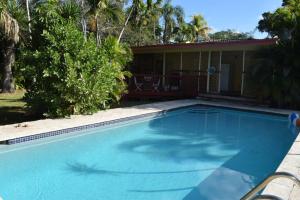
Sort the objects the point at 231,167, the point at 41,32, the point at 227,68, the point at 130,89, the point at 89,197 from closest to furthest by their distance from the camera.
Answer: the point at 89,197, the point at 231,167, the point at 41,32, the point at 130,89, the point at 227,68

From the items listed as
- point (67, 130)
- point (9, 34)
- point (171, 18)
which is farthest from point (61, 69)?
point (171, 18)

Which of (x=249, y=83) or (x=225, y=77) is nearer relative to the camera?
(x=249, y=83)

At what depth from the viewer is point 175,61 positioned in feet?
63.2

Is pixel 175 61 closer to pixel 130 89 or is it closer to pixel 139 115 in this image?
pixel 130 89

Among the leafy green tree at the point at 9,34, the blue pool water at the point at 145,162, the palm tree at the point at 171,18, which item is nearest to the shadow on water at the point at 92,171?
the blue pool water at the point at 145,162

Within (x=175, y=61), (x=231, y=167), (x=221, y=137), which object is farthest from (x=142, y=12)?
(x=231, y=167)

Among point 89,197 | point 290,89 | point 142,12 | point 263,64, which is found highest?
point 142,12

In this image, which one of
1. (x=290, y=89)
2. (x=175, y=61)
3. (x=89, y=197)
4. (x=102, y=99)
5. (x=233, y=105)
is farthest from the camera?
(x=175, y=61)

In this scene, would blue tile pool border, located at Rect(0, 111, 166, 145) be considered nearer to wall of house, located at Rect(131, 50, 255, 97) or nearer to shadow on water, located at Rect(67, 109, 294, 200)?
shadow on water, located at Rect(67, 109, 294, 200)

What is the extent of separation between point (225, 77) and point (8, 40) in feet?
38.2

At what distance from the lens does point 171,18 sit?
3506 centimetres

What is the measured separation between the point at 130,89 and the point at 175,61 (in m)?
4.34

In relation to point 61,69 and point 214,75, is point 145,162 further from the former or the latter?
point 214,75

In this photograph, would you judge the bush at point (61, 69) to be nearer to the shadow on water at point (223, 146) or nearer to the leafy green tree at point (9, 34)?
the shadow on water at point (223, 146)
